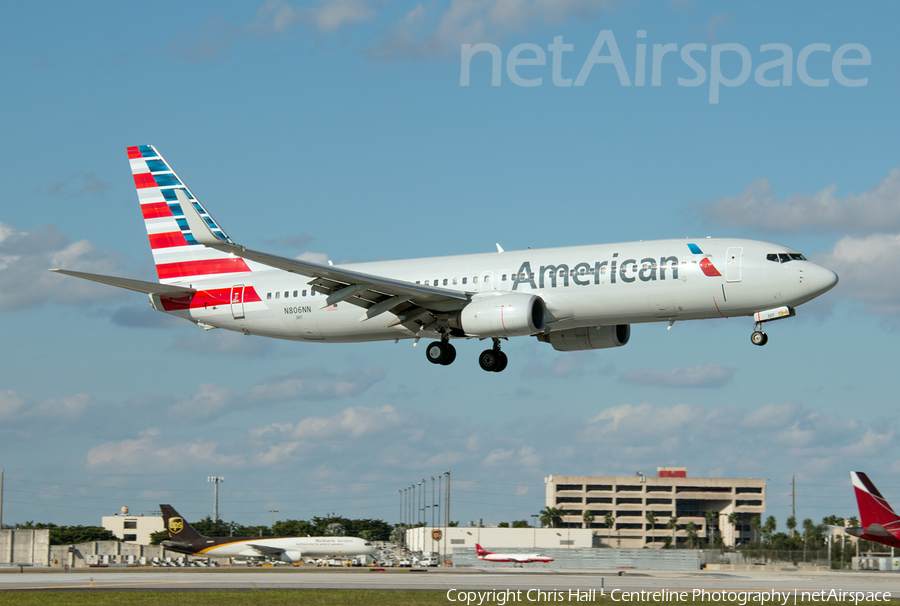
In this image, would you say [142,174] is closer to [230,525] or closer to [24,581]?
[24,581]

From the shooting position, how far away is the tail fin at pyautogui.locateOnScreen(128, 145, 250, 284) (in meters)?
51.0

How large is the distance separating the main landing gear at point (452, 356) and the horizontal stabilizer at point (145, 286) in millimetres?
13635

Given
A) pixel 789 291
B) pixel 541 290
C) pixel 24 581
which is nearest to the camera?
pixel 789 291

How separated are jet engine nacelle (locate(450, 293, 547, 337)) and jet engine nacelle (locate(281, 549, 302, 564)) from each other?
7139 centimetres

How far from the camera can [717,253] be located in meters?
39.1

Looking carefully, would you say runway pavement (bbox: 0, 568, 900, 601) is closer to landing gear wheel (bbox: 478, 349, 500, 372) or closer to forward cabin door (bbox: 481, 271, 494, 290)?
landing gear wheel (bbox: 478, 349, 500, 372)

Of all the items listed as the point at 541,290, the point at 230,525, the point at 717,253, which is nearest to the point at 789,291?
the point at 717,253

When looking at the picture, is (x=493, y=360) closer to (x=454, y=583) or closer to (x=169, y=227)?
(x=454, y=583)

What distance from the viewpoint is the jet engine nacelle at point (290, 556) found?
4144 inches

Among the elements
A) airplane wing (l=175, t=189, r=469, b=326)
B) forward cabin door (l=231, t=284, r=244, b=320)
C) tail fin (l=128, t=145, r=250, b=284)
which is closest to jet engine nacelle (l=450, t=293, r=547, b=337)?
airplane wing (l=175, t=189, r=469, b=326)

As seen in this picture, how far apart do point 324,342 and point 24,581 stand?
27.6 m

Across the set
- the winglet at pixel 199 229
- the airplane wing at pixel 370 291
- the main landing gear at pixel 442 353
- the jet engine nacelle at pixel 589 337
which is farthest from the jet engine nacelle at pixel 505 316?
the winglet at pixel 199 229

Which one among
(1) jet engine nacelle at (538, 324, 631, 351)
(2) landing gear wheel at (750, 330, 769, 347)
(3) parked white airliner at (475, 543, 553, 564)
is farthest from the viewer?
(3) parked white airliner at (475, 543, 553, 564)

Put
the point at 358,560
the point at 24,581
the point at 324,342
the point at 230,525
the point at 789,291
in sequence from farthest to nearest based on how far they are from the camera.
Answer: the point at 230,525 < the point at 358,560 < the point at 24,581 < the point at 324,342 < the point at 789,291
